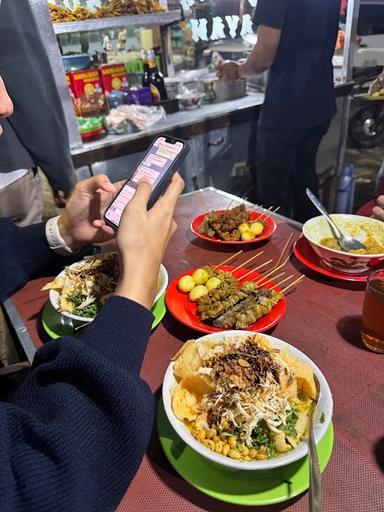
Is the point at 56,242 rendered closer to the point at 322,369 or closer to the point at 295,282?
the point at 295,282

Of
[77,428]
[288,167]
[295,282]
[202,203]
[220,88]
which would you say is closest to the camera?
[77,428]

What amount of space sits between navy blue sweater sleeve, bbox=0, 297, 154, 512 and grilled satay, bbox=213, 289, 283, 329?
1.40 feet

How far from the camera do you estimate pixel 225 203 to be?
2260 millimetres

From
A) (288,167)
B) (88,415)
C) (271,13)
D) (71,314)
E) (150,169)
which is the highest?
(271,13)

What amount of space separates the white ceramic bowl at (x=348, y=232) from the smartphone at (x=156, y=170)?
62 centimetres

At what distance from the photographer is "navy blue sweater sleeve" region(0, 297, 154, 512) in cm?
69

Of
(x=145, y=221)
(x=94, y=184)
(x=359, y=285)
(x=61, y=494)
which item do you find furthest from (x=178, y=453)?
(x=94, y=184)

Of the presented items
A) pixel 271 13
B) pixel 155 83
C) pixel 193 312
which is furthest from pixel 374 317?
pixel 155 83

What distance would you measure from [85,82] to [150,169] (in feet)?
7.48

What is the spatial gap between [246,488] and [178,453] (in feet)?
0.55

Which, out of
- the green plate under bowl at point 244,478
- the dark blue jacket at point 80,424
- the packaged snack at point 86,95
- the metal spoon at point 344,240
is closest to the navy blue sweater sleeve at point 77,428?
the dark blue jacket at point 80,424

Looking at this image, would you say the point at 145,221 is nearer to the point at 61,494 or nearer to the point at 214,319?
the point at 214,319

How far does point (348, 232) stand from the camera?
1746 millimetres

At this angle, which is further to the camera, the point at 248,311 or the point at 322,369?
the point at 248,311
